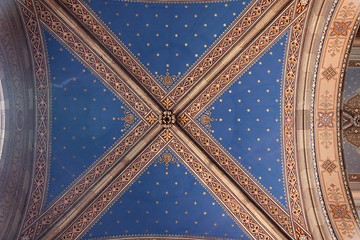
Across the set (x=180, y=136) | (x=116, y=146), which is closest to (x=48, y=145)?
(x=116, y=146)

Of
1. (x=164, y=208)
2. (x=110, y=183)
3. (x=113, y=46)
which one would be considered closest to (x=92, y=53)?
(x=113, y=46)

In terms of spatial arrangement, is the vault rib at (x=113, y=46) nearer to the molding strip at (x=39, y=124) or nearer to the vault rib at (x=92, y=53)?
the vault rib at (x=92, y=53)

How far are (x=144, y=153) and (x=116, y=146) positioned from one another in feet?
2.27

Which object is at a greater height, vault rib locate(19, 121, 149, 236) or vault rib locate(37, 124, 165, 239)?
vault rib locate(19, 121, 149, 236)

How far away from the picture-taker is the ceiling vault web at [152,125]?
8320mm

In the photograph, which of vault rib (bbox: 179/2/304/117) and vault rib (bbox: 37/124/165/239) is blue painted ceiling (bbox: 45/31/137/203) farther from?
vault rib (bbox: 179/2/304/117)

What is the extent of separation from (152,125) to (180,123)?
0.66 metres

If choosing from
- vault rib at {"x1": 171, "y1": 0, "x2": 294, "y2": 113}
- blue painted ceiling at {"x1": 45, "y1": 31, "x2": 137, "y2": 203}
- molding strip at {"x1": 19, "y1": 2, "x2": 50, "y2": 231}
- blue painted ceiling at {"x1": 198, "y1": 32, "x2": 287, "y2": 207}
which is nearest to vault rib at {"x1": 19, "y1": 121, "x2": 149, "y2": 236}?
blue painted ceiling at {"x1": 45, "y1": 31, "x2": 137, "y2": 203}

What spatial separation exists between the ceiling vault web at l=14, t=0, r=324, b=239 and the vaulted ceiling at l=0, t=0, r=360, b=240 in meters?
0.02

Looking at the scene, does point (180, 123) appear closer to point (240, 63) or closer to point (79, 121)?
point (240, 63)

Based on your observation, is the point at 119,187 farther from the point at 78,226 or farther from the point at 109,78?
the point at 109,78

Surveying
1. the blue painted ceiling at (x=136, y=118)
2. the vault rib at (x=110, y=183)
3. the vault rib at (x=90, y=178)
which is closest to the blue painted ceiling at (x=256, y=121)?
the blue painted ceiling at (x=136, y=118)

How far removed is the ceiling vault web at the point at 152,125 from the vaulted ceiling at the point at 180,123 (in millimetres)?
25

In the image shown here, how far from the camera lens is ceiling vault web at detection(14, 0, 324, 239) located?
27.3ft
